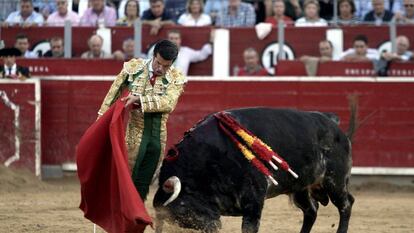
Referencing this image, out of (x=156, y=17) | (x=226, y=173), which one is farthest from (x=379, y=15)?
(x=226, y=173)

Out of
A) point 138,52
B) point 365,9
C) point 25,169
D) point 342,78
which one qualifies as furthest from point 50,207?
point 365,9

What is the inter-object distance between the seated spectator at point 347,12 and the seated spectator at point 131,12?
7.01 ft

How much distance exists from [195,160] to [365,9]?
228 inches

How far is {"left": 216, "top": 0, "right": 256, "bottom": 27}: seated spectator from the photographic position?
11.4 metres

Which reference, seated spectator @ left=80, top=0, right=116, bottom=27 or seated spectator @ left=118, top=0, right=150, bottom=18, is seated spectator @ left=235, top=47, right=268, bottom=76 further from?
seated spectator @ left=80, top=0, right=116, bottom=27

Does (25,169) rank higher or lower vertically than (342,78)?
lower

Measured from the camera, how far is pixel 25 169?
1074 centimetres

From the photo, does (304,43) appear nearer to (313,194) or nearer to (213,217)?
(313,194)

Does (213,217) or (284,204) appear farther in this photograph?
(284,204)

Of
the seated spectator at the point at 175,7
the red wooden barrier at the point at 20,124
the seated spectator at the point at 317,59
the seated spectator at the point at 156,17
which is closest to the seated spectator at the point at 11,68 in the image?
the red wooden barrier at the point at 20,124

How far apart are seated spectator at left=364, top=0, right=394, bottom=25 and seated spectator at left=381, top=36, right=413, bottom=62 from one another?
414mm

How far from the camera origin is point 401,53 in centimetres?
1080

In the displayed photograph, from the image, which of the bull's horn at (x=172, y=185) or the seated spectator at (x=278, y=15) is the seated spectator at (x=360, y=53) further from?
the bull's horn at (x=172, y=185)

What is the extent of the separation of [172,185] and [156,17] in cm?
566
